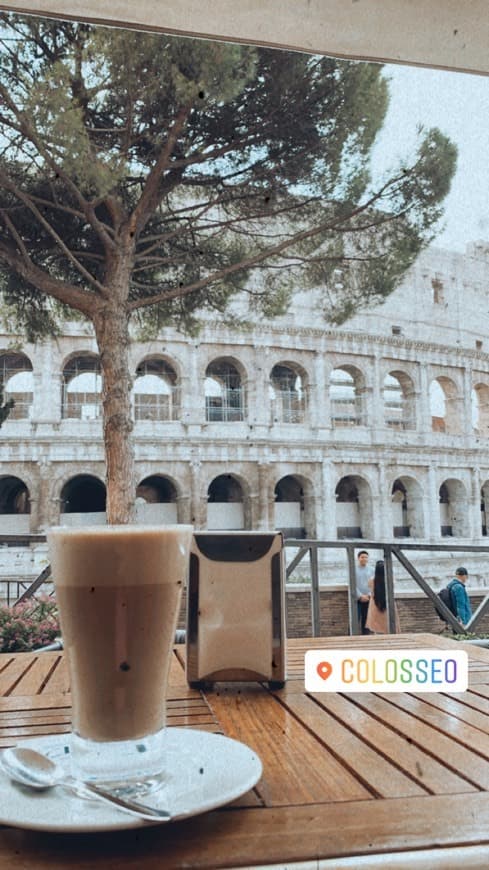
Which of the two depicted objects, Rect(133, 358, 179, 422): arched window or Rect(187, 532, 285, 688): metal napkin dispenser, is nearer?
Rect(187, 532, 285, 688): metal napkin dispenser

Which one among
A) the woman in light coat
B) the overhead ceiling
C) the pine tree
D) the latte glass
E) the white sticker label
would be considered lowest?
the woman in light coat

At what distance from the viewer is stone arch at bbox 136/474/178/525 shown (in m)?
3.04

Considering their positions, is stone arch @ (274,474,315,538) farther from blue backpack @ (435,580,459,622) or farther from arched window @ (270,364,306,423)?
blue backpack @ (435,580,459,622)

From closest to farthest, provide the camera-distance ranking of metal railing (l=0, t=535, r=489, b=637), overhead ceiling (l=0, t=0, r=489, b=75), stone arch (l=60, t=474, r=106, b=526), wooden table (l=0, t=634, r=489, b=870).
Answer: wooden table (l=0, t=634, r=489, b=870) → overhead ceiling (l=0, t=0, r=489, b=75) → metal railing (l=0, t=535, r=489, b=637) → stone arch (l=60, t=474, r=106, b=526)

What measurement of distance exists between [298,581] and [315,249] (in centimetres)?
164

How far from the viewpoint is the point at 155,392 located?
3123mm

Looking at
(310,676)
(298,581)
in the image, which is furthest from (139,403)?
(310,676)

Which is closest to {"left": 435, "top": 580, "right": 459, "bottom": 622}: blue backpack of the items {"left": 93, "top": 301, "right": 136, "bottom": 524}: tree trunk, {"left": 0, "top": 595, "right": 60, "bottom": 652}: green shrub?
{"left": 93, "top": 301, "right": 136, "bottom": 524}: tree trunk

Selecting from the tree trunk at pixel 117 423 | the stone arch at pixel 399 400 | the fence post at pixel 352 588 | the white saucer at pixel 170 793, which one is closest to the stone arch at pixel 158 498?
the tree trunk at pixel 117 423

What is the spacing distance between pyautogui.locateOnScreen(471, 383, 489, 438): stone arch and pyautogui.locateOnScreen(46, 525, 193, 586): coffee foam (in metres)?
3.47

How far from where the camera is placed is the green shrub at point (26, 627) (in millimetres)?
2160

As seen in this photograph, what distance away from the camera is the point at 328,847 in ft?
0.75

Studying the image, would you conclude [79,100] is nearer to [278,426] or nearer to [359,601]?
[278,426]

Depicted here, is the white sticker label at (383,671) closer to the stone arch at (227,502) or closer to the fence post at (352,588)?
the fence post at (352,588)
